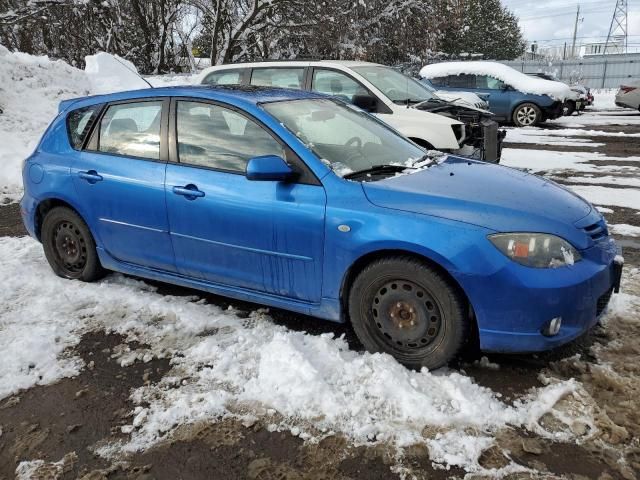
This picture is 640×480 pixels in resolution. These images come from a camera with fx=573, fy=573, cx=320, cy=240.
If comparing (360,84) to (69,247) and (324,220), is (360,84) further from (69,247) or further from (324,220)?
(324,220)

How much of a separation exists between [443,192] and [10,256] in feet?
13.9

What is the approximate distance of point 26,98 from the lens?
37.3ft

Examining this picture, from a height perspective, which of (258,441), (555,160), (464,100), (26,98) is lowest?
(258,441)

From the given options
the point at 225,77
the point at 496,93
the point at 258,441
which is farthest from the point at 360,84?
the point at 496,93

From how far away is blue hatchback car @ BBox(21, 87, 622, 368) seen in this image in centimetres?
303

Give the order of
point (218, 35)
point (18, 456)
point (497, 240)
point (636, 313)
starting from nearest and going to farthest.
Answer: point (18, 456) → point (497, 240) → point (636, 313) → point (218, 35)

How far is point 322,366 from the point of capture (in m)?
3.27

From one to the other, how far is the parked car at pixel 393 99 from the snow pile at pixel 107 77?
5.45 metres

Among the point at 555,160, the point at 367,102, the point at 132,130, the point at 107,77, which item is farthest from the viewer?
the point at 107,77

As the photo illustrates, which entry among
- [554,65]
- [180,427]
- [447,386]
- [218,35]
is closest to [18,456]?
[180,427]

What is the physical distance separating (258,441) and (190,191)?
1.76 m

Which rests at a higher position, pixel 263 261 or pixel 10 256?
pixel 263 261

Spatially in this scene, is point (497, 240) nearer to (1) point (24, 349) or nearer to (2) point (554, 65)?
(1) point (24, 349)

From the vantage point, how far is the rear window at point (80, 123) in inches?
179
